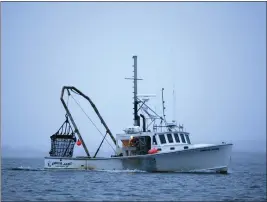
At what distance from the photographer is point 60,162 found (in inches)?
1550

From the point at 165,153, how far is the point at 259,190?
29.7 ft

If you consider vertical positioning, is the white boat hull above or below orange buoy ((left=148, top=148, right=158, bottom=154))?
below

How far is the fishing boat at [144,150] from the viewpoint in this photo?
34719 mm

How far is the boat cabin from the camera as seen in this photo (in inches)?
1428

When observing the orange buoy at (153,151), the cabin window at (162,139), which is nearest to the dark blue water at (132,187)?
the orange buoy at (153,151)

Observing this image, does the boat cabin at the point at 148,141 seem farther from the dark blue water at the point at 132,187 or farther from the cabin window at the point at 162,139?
the dark blue water at the point at 132,187

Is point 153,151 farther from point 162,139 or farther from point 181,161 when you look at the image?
point 181,161

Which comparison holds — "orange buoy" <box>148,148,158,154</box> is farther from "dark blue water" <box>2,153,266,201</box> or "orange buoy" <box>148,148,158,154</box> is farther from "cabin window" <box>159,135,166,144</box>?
"dark blue water" <box>2,153,266,201</box>

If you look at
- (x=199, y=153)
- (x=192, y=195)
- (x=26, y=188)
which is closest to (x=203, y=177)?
(x=199, y=153)

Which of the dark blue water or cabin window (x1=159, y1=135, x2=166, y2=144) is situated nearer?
the dark blue water

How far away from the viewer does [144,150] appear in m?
37.9

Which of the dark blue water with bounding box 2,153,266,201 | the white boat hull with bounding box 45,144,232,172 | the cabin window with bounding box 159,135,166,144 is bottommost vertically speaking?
the dark blue water with bounding box 2,153,266,201

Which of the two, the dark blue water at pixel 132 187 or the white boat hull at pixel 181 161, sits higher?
the white boat hull at pixel 181 161

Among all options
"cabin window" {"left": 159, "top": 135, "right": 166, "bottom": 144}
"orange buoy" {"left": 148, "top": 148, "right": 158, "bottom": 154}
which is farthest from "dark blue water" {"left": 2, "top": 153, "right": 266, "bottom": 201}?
"cabin window" {"left": 159, "top": 135, "right": 166, "bottom": 144}
